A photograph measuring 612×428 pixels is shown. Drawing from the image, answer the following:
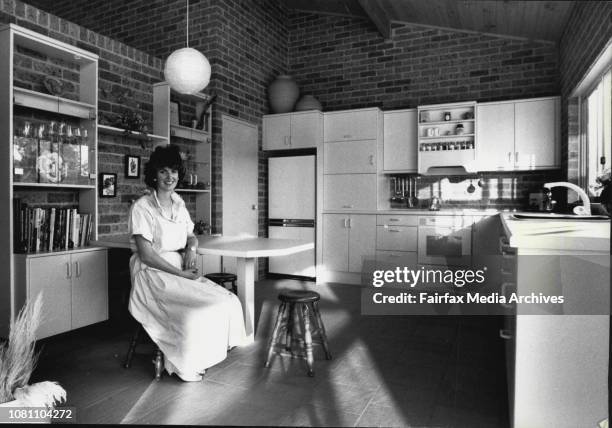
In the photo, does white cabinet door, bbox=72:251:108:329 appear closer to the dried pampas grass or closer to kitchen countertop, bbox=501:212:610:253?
the dried pampas grass

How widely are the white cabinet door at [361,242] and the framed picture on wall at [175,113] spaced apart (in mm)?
2378

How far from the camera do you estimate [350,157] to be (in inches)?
228

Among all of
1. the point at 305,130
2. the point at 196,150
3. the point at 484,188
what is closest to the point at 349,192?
the point at 305,130

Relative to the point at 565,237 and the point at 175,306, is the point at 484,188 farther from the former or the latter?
the point at 175,306

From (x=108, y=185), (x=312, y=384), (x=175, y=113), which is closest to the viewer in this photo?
(x=312, y=384)

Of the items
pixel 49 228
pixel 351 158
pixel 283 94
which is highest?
pixel 283 94

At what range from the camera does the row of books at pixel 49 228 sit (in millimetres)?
3291

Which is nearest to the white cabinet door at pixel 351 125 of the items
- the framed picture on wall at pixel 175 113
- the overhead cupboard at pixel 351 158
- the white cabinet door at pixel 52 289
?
the overhead cupboard at pixel 351 158

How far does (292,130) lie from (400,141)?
1412 mm

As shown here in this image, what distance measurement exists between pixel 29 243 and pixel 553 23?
5297 mm

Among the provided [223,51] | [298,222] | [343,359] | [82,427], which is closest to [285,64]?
[223,51]

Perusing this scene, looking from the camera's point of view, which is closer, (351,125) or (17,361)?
(17,361)

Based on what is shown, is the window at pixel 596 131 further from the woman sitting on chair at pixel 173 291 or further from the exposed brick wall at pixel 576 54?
the woman sitting on chair at pixel 173 291

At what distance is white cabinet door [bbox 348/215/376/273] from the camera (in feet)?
18.3
